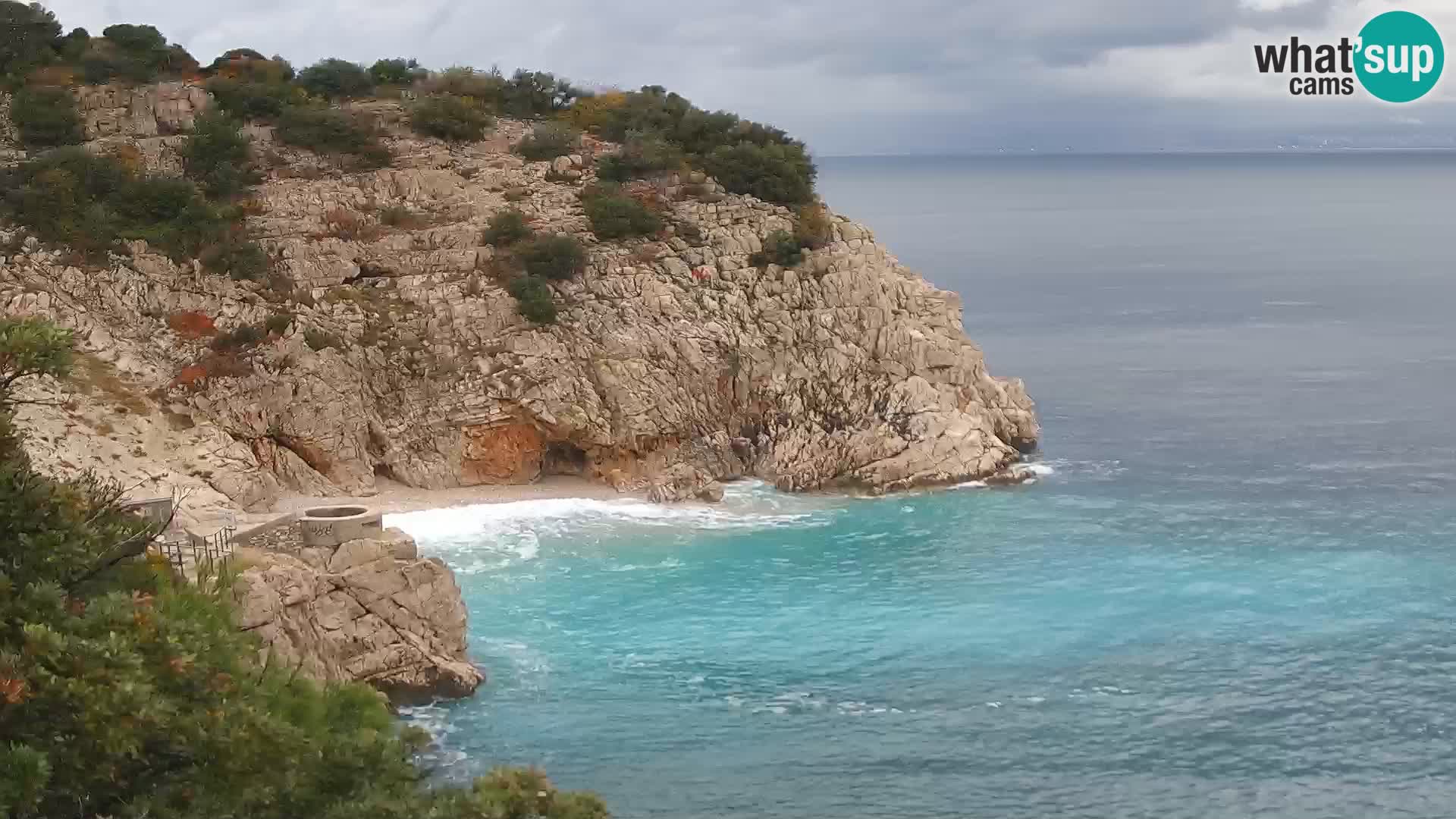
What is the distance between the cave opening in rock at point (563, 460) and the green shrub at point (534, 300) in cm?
394

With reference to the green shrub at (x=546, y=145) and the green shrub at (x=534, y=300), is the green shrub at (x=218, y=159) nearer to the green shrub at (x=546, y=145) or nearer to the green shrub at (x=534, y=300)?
the green shrub at (x=546, y=145)

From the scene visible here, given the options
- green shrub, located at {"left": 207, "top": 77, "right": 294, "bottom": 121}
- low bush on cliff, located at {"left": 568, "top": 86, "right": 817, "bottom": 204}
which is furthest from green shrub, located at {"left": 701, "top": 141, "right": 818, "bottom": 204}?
green shrub, located at {"left": 207, "top": 77, "right": 294, "bottom": 121}

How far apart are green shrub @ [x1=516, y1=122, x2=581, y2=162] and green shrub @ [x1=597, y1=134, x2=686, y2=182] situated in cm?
162

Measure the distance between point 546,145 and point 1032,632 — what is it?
29.6 meters

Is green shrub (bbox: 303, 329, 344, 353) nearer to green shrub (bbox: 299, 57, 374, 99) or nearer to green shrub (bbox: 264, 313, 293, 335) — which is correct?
green shrub (bbox: 264, 313, 293, 335)

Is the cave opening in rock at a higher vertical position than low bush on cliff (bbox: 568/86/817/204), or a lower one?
lower

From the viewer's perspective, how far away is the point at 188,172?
50656 mm

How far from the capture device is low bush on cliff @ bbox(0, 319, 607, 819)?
11.8 meters

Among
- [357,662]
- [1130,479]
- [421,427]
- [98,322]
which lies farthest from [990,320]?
[357,662]

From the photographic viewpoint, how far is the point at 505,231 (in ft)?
164

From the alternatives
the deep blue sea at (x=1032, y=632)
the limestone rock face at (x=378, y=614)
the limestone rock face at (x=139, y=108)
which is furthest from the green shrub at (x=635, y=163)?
the limestone rock face at (x=378, y=614)

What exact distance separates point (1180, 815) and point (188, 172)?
3904cm

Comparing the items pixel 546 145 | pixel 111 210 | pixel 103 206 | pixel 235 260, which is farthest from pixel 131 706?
pixel 546 145

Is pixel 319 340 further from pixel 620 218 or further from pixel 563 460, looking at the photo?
pixel 620 218
